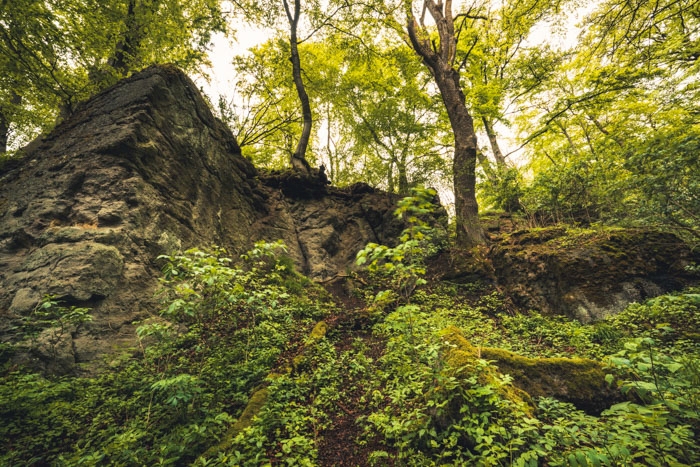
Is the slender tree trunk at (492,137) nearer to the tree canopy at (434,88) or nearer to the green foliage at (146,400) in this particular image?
the tree canopy at (434,88)

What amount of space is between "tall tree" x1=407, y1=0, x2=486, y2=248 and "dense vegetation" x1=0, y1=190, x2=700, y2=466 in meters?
4.11

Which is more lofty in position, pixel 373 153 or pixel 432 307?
pixel 373 153

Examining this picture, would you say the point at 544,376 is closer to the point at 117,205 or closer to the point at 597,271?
the point at 597,271

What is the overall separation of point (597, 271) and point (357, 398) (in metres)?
5.71

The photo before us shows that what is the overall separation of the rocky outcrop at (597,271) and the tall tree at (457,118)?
1.84m

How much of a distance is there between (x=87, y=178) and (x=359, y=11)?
445 inches

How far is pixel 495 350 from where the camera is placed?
128 inches

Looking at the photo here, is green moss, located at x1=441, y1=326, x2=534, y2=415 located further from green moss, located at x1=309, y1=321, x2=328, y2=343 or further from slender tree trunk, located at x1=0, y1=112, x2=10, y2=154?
slender tree trunk, located at x1=0, y1=112, x2=10, y2=154

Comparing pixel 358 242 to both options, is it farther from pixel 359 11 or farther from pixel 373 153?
pixel 359 11

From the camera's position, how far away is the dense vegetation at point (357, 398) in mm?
1992

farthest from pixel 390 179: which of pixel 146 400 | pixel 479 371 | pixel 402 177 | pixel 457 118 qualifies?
pixel 146 400

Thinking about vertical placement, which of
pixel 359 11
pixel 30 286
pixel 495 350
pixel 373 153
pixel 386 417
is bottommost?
pixel 386 417

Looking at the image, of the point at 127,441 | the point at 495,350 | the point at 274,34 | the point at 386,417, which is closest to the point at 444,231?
the point at 495,350

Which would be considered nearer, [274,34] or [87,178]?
[87,178]
